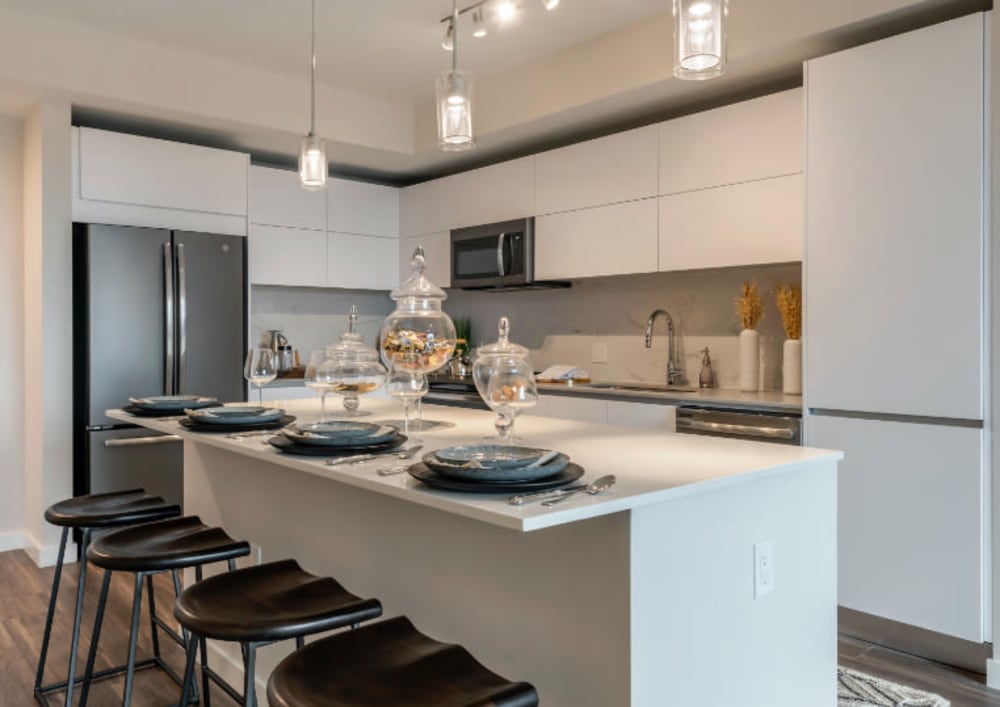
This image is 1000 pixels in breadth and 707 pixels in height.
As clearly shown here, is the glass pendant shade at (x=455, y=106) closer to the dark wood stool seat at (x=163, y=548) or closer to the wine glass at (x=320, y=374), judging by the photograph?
the wine glass at (x=320, y=374)

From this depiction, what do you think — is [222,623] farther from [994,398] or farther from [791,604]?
[994,398]

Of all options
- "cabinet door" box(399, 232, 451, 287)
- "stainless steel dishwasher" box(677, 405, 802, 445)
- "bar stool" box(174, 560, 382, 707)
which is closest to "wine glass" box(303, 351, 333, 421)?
"bar stool" box(174, 560, 382, 707)

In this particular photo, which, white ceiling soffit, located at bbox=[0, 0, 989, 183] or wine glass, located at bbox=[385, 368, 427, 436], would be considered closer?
wine glass, located at bbox=[385, 368, 427, 436]

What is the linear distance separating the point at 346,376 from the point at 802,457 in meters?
1.29

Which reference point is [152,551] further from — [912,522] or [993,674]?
[993,674]

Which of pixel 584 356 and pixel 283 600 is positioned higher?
pixel 584 356

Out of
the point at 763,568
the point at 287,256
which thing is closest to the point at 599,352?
the point at 287,256

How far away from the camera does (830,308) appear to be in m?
2.98

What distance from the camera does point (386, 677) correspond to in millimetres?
1321

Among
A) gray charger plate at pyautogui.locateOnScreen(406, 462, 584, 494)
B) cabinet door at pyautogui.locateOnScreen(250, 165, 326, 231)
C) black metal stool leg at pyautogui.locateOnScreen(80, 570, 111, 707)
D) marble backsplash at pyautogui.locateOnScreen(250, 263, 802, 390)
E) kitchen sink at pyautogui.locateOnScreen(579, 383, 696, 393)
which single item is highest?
cabinet door at pyautogui.locateOnScreen(250, 165, 326, 231)

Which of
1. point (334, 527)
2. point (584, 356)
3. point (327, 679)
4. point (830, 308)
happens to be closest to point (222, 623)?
point (327, 679)

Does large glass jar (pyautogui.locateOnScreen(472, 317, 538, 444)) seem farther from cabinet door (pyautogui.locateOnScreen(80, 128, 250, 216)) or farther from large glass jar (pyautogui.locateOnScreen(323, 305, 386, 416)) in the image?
cabinet door (pyautogui.locateOnScreen(80, 128, 250, 216))

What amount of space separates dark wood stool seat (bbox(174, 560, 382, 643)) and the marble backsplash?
279 cm

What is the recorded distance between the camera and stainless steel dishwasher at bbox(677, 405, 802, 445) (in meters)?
3.09
